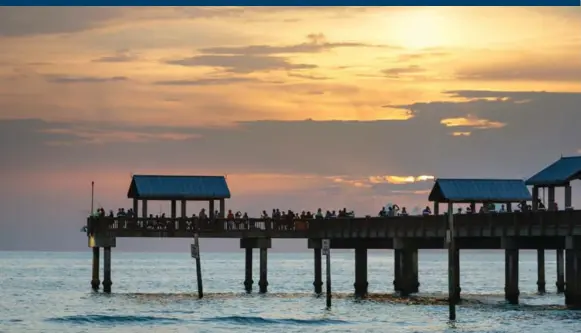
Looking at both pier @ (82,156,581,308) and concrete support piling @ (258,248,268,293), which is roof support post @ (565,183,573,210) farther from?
concrete support piling @ (258,248,268,293)

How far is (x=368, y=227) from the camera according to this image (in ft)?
252

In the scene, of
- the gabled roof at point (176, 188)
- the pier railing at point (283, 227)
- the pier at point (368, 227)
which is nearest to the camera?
the pier at point (368, 227)

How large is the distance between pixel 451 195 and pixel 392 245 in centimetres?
416

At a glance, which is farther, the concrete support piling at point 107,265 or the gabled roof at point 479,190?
the gabled roof at point 479,190

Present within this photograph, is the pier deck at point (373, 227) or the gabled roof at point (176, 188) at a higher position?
the gabled roof at point (176, 188)

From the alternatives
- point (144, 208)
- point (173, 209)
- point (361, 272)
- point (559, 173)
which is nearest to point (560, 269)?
point (361, 272)

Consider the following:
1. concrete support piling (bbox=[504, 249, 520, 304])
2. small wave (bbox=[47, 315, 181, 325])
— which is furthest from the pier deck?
small wave (bbox=[47, 315, 181, 325])

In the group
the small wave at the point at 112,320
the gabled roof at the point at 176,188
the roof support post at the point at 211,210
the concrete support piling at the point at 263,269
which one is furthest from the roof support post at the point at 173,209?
the small wave at the point at 112,320

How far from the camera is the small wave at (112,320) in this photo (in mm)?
63781

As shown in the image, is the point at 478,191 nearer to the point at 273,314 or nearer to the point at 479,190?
the point at 479,190

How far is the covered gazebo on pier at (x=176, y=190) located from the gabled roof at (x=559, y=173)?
695 inches

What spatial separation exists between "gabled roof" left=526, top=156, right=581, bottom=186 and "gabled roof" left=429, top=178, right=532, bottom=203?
4210 mm

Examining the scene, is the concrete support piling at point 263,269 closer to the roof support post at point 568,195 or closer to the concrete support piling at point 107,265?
the concrete support piling at point 107,265

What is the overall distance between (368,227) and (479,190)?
23.4 ft
